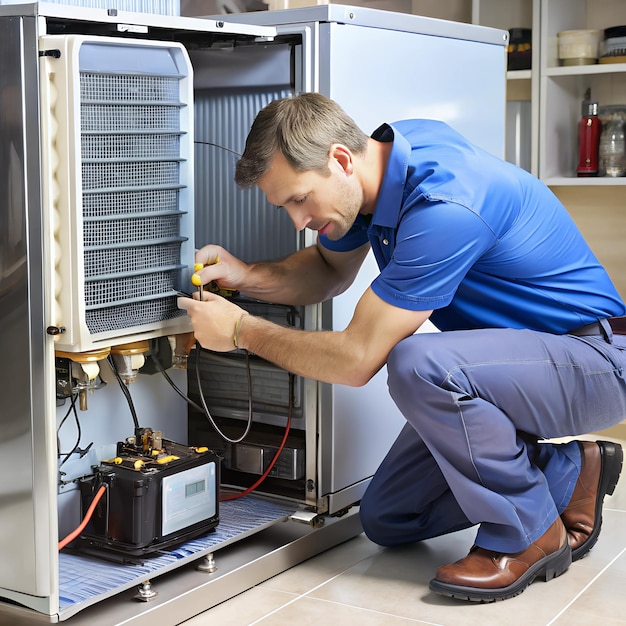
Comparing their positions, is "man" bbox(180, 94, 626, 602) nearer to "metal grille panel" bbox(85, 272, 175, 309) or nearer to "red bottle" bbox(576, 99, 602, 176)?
"metal grille panel" bbox(85, 272, 175, 309)

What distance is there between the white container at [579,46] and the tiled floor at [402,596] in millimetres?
1605

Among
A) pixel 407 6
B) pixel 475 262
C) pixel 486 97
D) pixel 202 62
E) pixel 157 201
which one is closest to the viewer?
pixel 157 201

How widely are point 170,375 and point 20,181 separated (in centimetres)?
79

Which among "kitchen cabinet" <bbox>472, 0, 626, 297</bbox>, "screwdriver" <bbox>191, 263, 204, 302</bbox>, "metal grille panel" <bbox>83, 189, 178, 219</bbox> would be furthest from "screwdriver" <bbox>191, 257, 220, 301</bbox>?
"kitchen cabinet" <bbox>472, 0, 626, 297</bbox>

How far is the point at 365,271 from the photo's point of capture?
2266mm

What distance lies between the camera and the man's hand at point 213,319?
6.15ft

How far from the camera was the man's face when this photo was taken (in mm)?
1861

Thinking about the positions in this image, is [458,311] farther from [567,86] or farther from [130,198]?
[567,86]

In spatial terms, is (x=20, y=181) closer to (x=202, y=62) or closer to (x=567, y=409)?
(x=202, y=62)

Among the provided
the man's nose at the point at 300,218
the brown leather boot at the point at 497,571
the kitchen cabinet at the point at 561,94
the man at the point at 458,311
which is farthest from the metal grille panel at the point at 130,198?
the kitchen cabinet at the point at 561,94

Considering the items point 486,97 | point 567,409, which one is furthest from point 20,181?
point 486,97

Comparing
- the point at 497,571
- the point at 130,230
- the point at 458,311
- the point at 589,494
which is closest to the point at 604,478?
the point at 589,494

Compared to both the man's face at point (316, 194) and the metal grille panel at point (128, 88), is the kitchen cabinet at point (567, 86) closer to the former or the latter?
the man's face at point (316, 194)

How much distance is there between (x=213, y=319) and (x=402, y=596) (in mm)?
644
